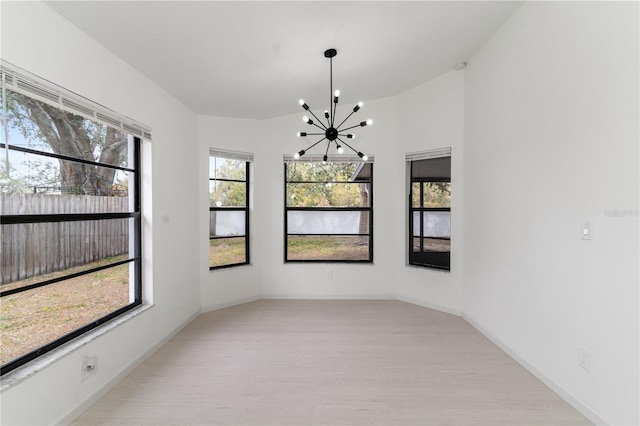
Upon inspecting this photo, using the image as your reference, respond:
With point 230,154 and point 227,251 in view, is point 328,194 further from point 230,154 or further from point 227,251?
point 227,251

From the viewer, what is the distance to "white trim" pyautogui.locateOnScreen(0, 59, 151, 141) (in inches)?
62.7

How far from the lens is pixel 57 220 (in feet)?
6.44

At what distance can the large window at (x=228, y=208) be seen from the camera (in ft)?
13.2

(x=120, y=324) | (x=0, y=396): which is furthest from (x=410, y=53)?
(x=0, y=396)

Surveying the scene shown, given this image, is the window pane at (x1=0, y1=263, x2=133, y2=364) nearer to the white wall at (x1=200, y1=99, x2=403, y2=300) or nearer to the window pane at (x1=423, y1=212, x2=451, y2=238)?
the white wall at (x1=200, y1=99, x2=403, y2=300)

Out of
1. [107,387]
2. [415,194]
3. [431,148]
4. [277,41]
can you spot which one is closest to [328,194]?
[415,194]

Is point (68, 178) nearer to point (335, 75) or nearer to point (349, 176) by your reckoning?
point (335, 75)

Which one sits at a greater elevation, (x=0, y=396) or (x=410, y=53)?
(x=410, y=53)

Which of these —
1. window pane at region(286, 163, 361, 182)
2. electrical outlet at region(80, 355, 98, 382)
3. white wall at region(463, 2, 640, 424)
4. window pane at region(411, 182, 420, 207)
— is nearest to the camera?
white wall at region(463, 2, 640, 424)

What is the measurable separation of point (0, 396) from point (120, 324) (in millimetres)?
879

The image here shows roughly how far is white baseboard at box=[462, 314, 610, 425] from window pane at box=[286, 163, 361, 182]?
8.89ft

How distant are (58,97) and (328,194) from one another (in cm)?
325

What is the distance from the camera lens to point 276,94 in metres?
3.54


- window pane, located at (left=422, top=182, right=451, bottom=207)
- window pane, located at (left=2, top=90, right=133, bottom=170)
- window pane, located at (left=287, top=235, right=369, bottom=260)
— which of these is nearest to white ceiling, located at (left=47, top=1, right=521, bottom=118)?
window pane, located at (left=2, top=90, right=133, bottom=170)
